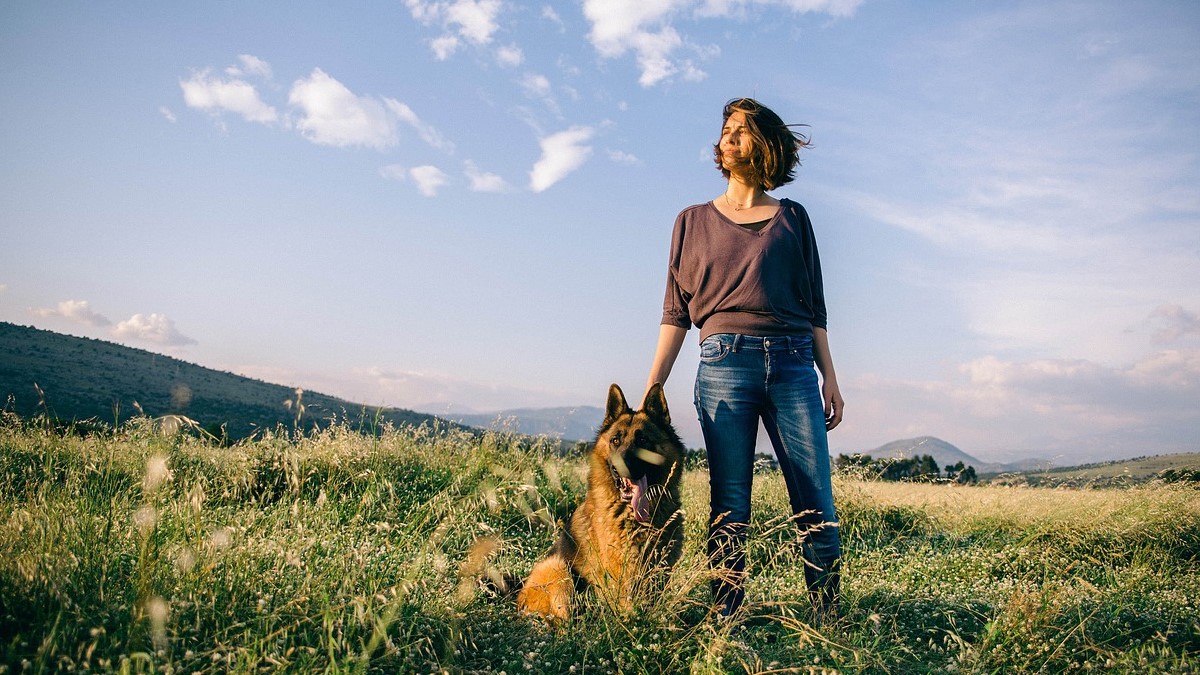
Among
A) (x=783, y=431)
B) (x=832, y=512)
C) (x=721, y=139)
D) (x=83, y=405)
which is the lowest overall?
(x=83, y=405)

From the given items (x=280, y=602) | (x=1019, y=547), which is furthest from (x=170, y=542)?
(x=1019, y=547)

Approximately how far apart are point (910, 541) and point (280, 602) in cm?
640

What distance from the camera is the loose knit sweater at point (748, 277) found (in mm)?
3227

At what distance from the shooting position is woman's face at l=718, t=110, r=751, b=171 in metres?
3.45

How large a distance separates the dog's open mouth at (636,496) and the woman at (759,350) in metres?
0.36

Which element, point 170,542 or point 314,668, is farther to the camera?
point 170,542

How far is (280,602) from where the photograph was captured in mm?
2406

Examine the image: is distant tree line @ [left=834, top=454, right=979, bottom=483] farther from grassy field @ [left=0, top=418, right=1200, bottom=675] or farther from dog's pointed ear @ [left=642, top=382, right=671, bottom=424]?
dog's pointed ear @ [left=642, top=382, right=671, bottom=424]

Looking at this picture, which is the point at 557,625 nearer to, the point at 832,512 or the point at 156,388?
the point at 832,512

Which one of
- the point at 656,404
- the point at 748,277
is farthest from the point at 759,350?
the point at 656,404

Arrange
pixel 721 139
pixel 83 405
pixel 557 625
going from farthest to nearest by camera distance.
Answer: pixel 83 405 → pixel 721 139 → pixel 557 625

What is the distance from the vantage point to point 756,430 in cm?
336

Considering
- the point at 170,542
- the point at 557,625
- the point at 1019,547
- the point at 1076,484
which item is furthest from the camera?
the point at 1076,484

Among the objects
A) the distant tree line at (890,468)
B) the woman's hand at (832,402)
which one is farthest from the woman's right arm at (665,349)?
the distant tree line at (890,468)
